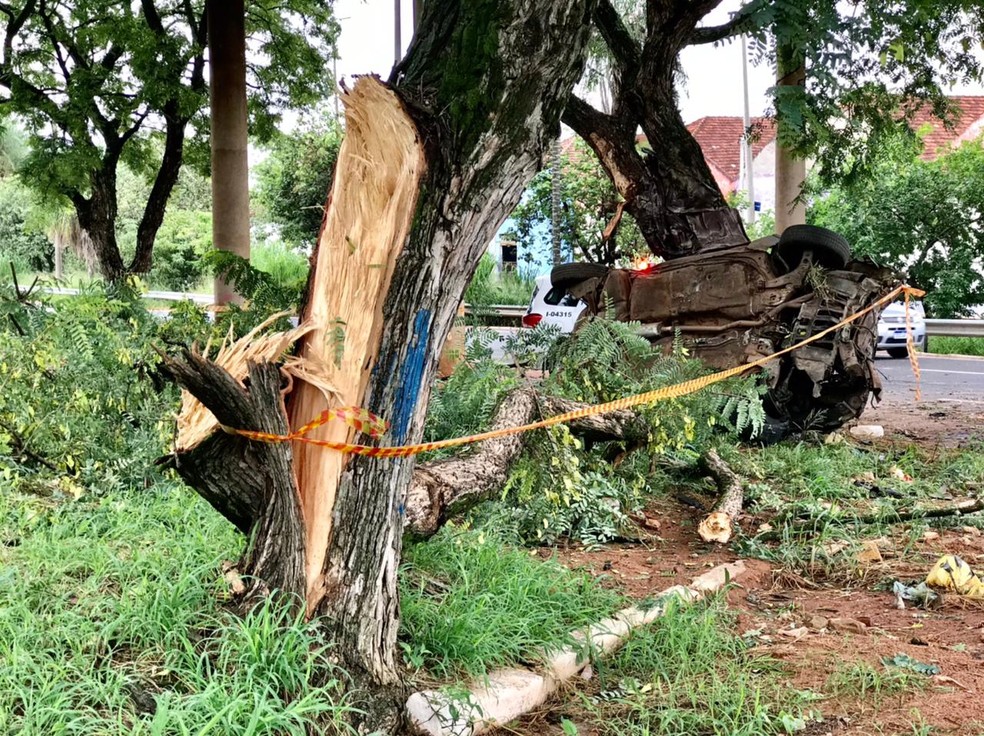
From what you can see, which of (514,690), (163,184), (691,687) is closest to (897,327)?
(163,184)

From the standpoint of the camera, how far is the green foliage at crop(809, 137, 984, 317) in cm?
2066

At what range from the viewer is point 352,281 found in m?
3.14

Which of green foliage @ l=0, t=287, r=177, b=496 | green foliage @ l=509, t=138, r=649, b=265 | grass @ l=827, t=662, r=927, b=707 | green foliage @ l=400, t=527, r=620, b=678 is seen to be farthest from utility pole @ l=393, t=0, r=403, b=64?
grass @ l=827, t=662, r=927, b=707

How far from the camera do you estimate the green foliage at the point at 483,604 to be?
3.55m

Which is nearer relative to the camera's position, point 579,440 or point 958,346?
point 579,440

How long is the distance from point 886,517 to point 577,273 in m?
4.62

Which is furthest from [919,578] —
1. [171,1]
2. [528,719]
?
[171,1]

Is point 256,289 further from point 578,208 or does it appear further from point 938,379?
point 578,208

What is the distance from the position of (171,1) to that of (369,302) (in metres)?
12.9

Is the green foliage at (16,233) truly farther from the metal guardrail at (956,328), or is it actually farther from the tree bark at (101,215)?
the metal guardrail at (956,328)

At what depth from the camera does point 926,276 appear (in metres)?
21.3

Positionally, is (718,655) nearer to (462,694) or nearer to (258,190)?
(462,694)

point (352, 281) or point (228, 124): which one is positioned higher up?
point (228, 124)

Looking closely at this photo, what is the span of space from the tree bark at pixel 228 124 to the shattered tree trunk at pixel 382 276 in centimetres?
732
